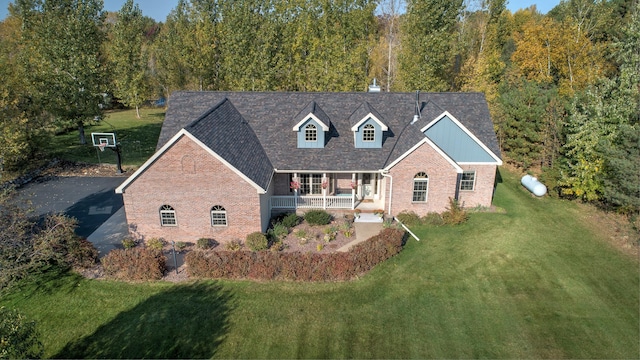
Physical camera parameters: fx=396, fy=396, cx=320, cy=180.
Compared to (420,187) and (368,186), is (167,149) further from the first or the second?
(420,187)

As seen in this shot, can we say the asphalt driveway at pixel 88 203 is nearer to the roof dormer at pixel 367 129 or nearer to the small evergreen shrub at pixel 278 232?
the small evergreen shrub at pixel 278 232

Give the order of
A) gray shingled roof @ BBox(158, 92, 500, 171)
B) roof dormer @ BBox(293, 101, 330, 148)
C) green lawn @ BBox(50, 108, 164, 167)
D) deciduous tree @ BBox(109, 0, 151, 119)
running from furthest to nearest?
deciduous tree @ BBox(109, 0, 151, 119) < green lawn @ BBox(50, 108, 164, 167) < gray shingled roof @ BBox(158, 92, 500, 171) < roof dormer @ BBox(293, 101, 330, 148)

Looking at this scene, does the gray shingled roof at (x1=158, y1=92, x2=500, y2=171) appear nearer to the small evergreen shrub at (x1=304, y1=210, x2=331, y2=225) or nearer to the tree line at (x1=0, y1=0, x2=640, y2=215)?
the small evergreen shrub at (x1=304, y1=210, x2=331, y2=225)

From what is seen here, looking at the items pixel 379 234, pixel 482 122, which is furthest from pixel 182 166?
pixel 482 122

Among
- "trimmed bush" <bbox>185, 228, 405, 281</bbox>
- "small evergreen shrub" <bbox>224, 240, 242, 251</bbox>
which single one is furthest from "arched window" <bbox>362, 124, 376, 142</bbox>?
"small evergreen shrub" <bbox>224, 240, 242, 251</bbox>

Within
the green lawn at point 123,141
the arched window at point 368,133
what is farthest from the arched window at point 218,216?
the green lawn at point 123,141

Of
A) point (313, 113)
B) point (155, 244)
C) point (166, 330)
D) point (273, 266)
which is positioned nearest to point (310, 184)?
point (313, 113)

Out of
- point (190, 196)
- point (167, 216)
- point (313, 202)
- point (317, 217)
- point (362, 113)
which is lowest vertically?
point (317, 217)
